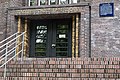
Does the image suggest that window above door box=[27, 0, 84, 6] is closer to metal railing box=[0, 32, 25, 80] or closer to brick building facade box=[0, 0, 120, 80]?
brick building facade box=[0, 0, 120, 80]

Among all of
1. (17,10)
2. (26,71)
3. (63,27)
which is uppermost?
(17,10)

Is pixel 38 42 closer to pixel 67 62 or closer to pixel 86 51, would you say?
pixel 86 51

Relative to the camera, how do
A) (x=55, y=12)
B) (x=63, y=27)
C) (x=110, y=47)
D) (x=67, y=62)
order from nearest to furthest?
1. (x=67, y=62)
2. (x=110, y=47)
3. (x=55, y=12)
4. (x=63, y=27)

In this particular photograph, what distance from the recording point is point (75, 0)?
32.3ft

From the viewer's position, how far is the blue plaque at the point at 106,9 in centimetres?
875

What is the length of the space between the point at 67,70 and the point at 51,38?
437 cm

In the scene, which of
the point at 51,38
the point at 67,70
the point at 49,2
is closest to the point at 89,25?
the point at 51,38

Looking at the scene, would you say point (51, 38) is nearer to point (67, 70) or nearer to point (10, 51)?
point (10, 51)

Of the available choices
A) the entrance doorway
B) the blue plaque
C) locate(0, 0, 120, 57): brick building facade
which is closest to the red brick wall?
locate(0, 0, 120, 57): brick building facade

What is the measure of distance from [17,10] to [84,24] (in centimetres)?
252

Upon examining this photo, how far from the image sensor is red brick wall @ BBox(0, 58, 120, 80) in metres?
5.44

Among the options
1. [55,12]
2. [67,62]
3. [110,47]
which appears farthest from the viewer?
[55,12]

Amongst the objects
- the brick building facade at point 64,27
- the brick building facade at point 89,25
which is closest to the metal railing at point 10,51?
the brick building facade at point 64,27

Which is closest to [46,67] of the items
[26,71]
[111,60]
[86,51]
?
[26,71]
